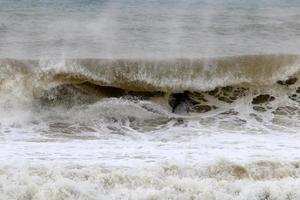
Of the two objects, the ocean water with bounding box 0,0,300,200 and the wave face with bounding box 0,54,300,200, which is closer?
the wave face with bounding box 0,54,300,200

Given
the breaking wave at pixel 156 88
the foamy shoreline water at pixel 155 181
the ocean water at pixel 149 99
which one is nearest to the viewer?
the foamy shoreline water at pixel 155 181

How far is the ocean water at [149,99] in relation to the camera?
23.1 ft

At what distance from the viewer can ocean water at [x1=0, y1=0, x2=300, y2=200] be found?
7.05 metres

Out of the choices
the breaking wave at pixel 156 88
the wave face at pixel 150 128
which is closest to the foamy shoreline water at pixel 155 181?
the wave face at pixel 150 128

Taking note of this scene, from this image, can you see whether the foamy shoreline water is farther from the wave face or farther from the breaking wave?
the breaking wave

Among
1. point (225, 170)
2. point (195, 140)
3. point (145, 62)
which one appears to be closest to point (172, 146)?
point (195, 140)

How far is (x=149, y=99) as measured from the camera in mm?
10578

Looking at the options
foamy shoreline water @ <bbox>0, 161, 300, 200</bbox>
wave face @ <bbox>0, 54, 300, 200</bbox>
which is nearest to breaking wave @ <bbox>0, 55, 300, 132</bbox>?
wave face @ <bbox>0, 54, 300, 200</bbox>

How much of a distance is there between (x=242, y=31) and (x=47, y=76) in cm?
427

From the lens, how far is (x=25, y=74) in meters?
10.7

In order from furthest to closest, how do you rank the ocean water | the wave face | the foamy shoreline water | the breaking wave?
the breaking wave → the ocean water → the wave face → the foamy shoreline water

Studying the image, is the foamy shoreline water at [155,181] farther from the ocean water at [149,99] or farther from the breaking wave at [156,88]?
the breaking wave at [156,88]

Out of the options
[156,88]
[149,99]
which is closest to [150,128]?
[149,99]

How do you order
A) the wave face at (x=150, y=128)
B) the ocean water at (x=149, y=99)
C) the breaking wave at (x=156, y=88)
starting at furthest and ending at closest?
the breaking wave at (x=156, y=88)
the ocean water at (x=149, y=99)
the wave face at (x=150, y=128)
